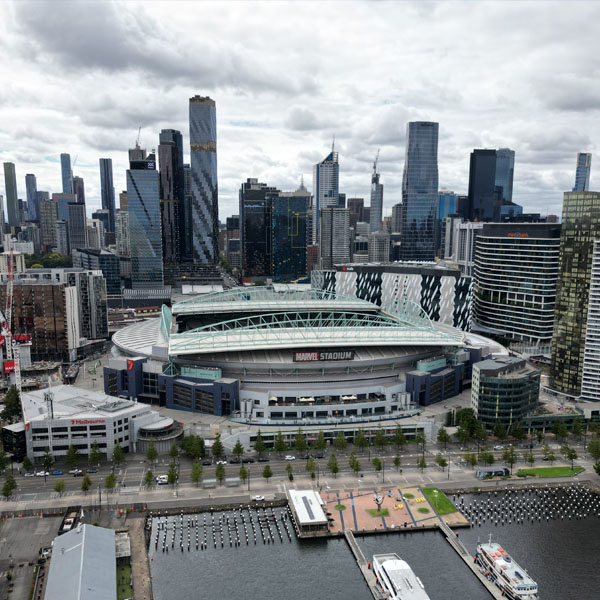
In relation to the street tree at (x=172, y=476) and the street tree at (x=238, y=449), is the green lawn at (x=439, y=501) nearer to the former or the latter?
the street tree at (x=238, y=449)

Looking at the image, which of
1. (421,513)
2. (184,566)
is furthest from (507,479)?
(184,566)

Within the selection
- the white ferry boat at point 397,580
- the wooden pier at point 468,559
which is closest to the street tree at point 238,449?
the white ferry boat at point 397,580

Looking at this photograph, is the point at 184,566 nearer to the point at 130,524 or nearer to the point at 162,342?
the point at 130,524

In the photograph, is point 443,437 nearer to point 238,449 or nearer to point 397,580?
point 238,449

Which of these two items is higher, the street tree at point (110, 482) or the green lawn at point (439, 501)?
the street tree at point (110, 482)

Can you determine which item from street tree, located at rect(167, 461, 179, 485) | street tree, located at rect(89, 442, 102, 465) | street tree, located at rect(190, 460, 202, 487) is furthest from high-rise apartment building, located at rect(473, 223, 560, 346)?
street tree, located at rect(89, 442, 102, 465)

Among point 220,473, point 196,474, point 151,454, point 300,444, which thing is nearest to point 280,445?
point 300,444
